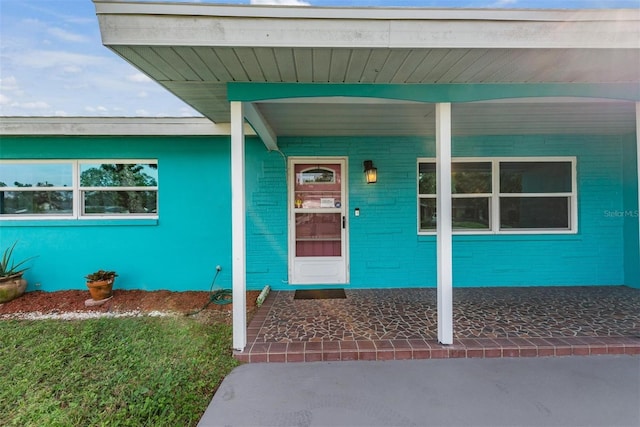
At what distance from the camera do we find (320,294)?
4.41 meters

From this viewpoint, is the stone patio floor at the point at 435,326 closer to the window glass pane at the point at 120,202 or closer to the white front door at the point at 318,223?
the white front door at the point at 318,223

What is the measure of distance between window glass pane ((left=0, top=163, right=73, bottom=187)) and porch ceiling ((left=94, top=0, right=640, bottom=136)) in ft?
10.9

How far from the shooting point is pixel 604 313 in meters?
3.45

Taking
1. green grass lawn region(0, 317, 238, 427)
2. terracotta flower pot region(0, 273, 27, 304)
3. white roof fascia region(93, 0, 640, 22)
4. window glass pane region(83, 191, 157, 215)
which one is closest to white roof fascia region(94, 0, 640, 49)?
white roof fascia region(93, 0, 640, 22)

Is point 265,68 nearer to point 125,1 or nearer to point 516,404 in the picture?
point 125,1

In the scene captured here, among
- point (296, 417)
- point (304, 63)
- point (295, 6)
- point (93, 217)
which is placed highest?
point (295, 6)

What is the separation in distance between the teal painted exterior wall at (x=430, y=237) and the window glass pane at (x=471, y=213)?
8.7 inches

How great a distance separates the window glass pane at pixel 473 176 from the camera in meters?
4.86

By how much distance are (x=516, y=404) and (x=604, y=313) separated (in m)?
2.46

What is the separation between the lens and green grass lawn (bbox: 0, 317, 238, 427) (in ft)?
6.39

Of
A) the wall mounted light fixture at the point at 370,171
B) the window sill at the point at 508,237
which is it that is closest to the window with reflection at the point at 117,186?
the wall mounted light fixture at the point at 370,171

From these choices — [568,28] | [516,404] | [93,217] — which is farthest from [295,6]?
[93,217]

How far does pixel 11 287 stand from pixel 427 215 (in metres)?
6.38

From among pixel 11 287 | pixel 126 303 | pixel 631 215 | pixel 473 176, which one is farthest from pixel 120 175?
pixel 631 215
